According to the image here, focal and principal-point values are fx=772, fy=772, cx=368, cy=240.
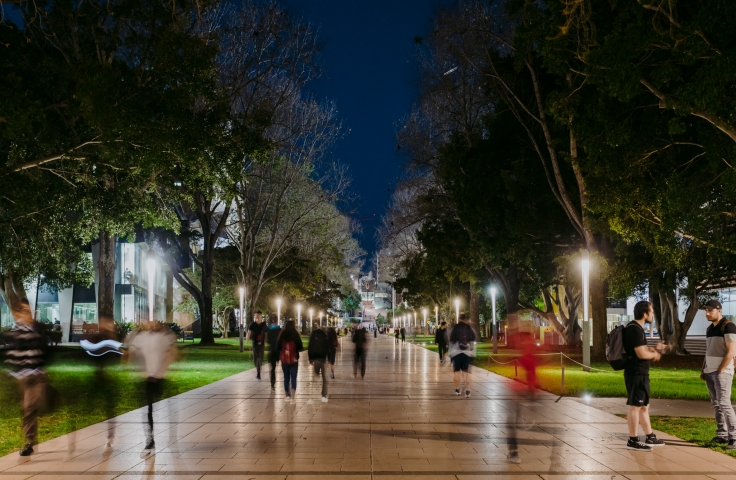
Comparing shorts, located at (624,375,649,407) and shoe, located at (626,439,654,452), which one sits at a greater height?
shorts, located at (624,375,649,407)

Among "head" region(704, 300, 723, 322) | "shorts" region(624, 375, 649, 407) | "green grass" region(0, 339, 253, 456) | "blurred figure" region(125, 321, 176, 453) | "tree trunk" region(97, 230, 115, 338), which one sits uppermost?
"tree trunk" region(97, 230, 115, 338)

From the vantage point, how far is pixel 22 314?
9102 millimetres

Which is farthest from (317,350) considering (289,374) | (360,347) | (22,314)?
(22,314)

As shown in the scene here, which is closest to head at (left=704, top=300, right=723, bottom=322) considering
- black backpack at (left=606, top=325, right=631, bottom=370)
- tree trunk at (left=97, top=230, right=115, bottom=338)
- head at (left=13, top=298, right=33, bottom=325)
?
black backpack at (left=606, top=325, right=631, bottom=370)

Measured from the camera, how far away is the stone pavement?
27.2ft

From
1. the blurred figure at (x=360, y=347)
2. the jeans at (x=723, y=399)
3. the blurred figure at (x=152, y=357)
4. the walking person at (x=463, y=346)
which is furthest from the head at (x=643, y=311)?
the blurred figure at (x=360, y=347)

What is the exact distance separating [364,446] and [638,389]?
11.5 feet

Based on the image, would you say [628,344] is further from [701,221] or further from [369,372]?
[369,372]

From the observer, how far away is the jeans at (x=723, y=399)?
384 inches

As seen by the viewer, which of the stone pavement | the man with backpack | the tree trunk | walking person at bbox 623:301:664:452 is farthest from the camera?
the tree trunk

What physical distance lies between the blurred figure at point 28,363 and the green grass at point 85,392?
2.66 feet

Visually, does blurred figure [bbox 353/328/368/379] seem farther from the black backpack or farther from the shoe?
the black backpack

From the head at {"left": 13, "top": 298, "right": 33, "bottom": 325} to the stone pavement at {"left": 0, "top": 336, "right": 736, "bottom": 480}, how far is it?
161cm

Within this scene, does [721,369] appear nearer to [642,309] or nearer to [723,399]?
[723,399]
